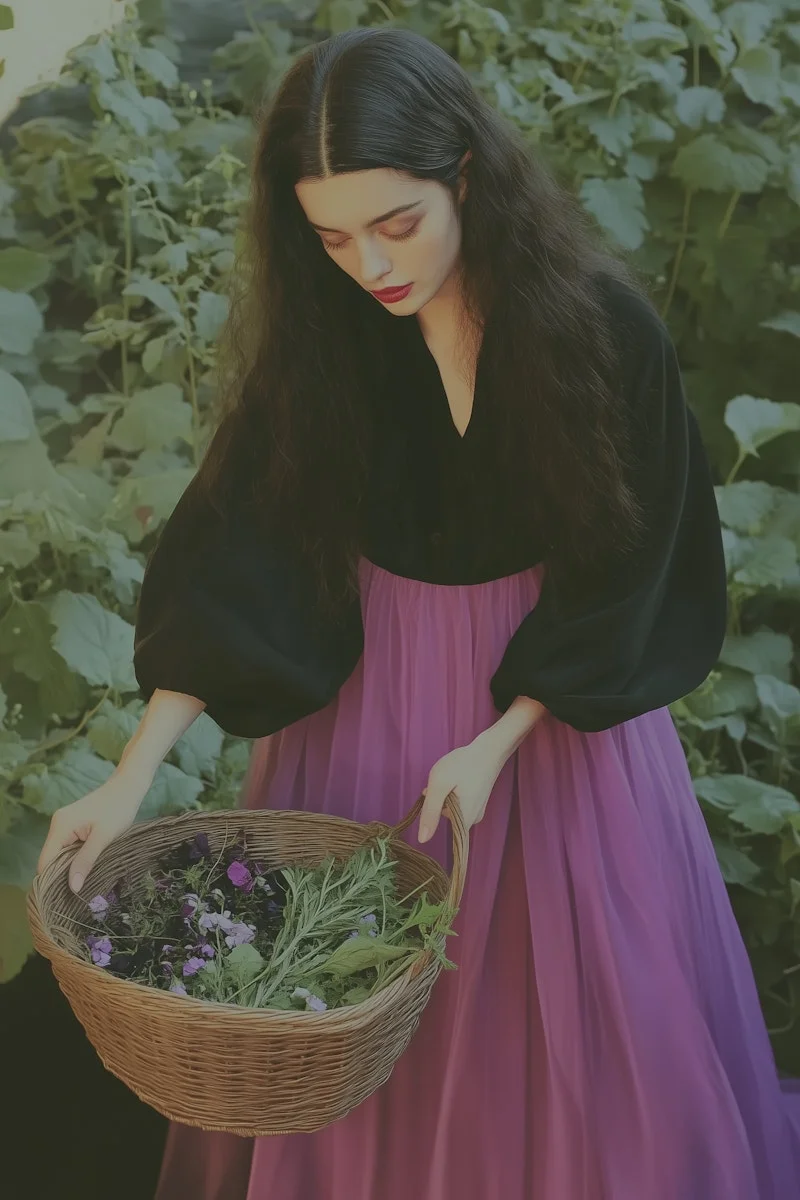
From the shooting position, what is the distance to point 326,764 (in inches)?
41.8

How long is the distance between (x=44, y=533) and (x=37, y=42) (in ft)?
2.77

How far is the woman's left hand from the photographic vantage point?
855 millimetres

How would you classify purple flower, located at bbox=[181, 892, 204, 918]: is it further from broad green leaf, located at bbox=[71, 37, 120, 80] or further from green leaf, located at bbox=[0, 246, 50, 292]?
broad green leaf, located at bbox=[71, 37, 120, 80]

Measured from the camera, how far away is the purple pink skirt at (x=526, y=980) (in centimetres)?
96

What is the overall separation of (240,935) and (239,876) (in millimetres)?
73

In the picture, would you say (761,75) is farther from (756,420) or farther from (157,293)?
(157,293)

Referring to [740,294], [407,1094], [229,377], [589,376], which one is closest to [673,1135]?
[407,1094]

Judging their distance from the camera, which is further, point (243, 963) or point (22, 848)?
point (22, 848)

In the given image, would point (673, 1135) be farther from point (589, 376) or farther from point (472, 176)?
point (472, 176)

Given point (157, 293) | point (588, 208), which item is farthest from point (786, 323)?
point (157, 293)

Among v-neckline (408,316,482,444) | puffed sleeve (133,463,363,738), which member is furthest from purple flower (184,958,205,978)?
v-neckline (408,316,482,444)

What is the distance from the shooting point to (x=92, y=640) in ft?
4.61

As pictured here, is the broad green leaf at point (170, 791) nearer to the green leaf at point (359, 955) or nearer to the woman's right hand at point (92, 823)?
the woman's right hand at point (92, 823)

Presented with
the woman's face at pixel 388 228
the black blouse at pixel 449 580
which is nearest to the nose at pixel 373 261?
the woman's face at pixel 388 228
